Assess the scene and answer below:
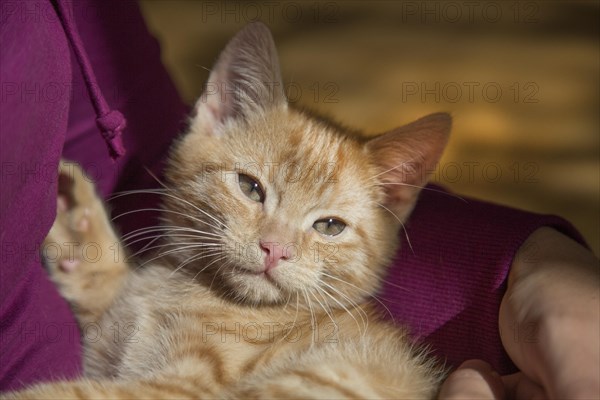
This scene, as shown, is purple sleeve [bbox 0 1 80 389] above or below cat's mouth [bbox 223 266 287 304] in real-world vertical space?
above

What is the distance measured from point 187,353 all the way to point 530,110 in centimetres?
187

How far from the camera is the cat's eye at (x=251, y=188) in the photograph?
1.29 meters

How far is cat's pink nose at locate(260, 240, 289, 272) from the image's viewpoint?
3.91 feet

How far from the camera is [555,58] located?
2.51 metres

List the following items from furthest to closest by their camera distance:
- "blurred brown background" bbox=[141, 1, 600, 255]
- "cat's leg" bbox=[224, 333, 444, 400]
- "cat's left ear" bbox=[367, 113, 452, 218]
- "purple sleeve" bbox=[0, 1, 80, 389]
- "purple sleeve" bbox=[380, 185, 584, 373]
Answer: "blurred brown background" bbox=[141, 1, 600, 255]
"cat's left ear" bbox=[367, 113, 452, 218]
"purple sleeve" bbox=[380, 185, 584, 373]
"cat's leg" bbox=[224, 333, 444, 400]
"purple sleeve" bbox=[0, 1, 80, 389]

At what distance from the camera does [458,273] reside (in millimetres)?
1244

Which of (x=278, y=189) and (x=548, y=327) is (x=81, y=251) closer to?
(x=278, y=189)

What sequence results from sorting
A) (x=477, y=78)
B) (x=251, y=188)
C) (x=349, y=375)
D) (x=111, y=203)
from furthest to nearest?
(x=477, y=78), (x=111, y=203), (x=251, y=188), (x=349, y=375)

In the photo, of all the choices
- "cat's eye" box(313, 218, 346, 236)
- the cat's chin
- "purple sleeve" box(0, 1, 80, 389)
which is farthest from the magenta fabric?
the cat's chin

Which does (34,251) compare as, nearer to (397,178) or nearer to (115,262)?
(115,262)

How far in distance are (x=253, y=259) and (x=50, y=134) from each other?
397 millimetres

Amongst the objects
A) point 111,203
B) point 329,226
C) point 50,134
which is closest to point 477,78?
point 329,226

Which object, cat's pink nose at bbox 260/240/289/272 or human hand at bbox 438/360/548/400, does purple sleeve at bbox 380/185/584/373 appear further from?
cat's pink nose at bbox 260/240/289/272

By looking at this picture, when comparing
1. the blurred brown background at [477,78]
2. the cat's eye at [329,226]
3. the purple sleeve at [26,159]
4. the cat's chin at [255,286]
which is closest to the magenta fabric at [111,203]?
the purple sleeve at [26,159]
